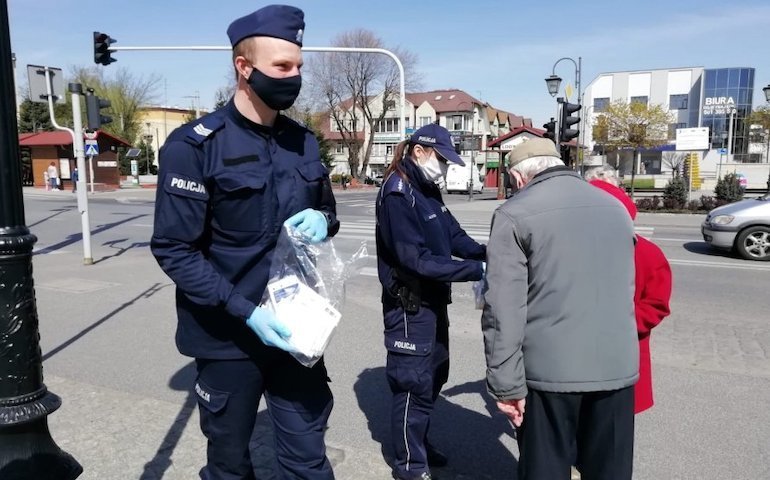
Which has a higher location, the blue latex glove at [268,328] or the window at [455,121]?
the window at [455,121]

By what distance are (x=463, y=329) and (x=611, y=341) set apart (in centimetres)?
408

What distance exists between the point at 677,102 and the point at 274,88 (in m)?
85.3

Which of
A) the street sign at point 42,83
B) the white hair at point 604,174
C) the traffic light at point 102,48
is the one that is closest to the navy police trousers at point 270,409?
the white hair at point 604,174

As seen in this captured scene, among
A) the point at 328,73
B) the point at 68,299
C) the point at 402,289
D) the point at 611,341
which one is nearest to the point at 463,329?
the point at 402,289

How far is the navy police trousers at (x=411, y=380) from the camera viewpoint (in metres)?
3.16

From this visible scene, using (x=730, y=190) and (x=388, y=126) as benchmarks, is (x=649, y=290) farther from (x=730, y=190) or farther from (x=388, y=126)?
(x=388, y=126)

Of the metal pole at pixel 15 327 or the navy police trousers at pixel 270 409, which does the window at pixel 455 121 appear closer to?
the navy police trousers at pixel 270 409

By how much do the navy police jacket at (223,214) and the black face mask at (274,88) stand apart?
12cm

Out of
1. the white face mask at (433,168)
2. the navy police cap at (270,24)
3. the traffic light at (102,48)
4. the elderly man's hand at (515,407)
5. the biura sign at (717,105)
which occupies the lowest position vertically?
the elderly man's hand at (515,407)

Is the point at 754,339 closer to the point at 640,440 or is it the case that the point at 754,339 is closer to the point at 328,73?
the point at 640,440

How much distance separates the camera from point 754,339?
5824mm

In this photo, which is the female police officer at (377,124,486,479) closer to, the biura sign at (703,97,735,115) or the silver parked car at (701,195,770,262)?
the silver parked car at (701,195,770,262)

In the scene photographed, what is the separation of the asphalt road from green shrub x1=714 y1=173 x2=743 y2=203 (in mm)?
13590

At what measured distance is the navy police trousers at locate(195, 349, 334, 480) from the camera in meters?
2.26
